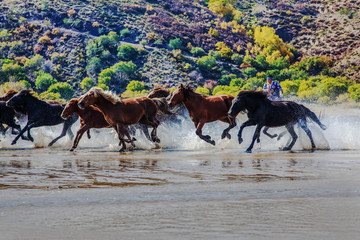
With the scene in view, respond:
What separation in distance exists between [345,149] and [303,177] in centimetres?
776

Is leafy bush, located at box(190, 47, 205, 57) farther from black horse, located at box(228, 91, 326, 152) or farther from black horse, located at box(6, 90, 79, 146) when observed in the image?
black horse, located at box(228, 91, 326, 152)

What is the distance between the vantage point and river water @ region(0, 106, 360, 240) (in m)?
5.77

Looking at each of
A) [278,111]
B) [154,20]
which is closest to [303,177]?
[278,111]

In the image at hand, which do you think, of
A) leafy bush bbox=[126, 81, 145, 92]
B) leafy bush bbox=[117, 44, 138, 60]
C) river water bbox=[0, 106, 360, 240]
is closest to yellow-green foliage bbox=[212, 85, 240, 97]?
leafy bush bbox=[126, 81, 145, 92]

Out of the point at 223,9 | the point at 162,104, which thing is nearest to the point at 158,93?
the point at 162,104

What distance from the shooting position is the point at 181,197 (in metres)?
7.86

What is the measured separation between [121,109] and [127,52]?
171 ft

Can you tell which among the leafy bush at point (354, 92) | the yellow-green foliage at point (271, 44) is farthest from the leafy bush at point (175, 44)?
the leafy bush at point (354, 92)

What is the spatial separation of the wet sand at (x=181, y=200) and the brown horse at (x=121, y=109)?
11.9 feet

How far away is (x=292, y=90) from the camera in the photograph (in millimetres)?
61875

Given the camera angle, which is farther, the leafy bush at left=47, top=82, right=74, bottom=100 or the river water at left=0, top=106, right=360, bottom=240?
the leafy bush at left=47, top=82, right=74, bottom=100

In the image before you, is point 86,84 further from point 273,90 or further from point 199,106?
point 199,106

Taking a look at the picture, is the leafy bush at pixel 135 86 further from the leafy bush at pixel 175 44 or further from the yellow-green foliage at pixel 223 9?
the yellow-green foliage at pixel 223 9

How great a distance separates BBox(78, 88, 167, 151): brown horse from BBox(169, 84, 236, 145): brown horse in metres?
0.97
